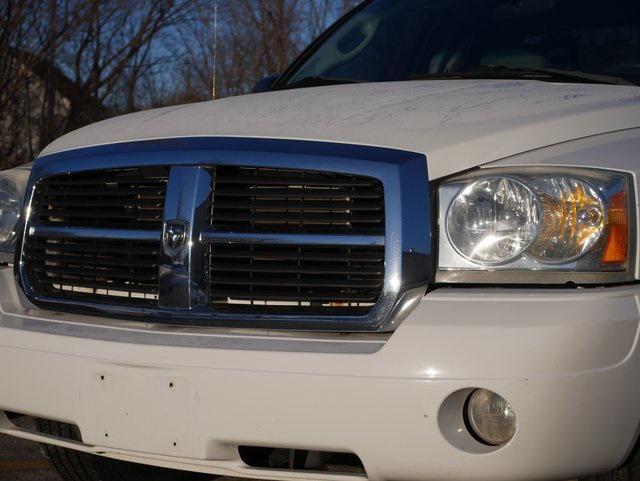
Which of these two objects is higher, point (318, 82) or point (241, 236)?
point (318, 82)

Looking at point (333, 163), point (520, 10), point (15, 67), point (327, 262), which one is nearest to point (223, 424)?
point (327, 262)

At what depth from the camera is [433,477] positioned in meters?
2.46

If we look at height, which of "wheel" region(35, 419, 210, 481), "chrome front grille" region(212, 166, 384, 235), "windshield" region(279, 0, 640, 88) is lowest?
"wheel" region(35, 419, 210, 481)

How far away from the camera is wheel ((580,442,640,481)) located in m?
2.52

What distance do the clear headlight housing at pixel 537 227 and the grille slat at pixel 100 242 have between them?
839 mm

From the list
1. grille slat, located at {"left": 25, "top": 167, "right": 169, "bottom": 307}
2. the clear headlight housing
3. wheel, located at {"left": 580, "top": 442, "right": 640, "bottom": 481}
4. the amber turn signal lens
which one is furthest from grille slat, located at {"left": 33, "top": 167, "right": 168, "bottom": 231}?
wheel, located at {"left": 580, "top": 442, "right": 640, "bottom": 481}

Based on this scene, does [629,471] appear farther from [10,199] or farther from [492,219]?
[10,199]

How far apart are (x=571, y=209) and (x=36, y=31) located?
1045 cm

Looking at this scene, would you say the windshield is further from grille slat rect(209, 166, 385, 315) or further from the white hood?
grille slat rect(209, 166, 385, 315)

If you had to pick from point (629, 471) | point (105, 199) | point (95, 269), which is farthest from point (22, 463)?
point (629, 471)

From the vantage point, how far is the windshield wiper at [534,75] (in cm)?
349

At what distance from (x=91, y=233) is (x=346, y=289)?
85 cm

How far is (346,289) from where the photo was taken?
271cm

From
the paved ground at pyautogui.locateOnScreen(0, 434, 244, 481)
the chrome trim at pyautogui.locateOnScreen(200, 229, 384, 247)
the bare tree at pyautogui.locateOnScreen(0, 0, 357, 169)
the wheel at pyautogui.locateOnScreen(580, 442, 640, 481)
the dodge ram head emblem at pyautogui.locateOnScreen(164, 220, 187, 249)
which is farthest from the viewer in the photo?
the bare tree at pyautogui.locateOnScreen(0, 0, 357, 169)
